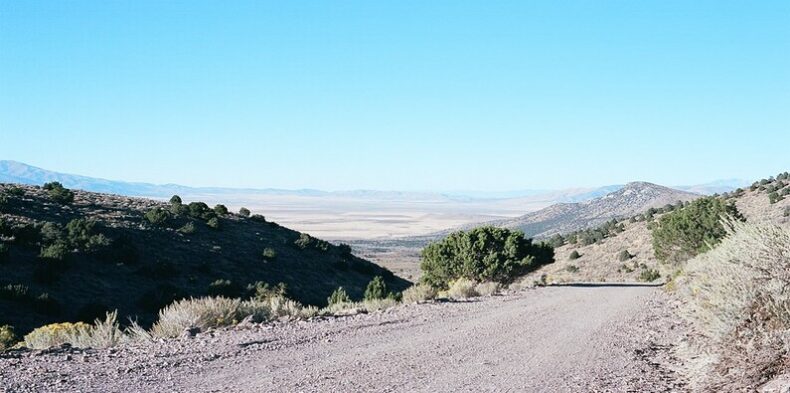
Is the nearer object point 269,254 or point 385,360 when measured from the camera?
point 385,360

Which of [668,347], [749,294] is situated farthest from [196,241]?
[749,294]

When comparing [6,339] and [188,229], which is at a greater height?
[188,229]

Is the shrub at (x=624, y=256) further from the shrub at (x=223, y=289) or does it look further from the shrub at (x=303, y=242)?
the shrub at (x=223, y=289)

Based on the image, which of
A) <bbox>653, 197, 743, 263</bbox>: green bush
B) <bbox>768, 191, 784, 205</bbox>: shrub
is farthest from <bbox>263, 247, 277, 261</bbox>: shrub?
<bbox>768, 191, 784, 205</bbox>: shrub

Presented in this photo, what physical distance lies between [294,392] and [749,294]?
5215mm

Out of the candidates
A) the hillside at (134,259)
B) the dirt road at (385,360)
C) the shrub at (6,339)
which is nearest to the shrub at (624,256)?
the hillside at (134,259)

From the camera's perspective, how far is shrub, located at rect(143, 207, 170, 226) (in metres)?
37.0

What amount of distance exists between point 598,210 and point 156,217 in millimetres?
97798

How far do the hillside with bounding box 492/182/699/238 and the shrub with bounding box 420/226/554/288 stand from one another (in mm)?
74146

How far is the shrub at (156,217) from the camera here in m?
37.0

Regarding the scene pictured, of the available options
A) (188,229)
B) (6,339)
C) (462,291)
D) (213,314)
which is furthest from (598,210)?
(6,339)

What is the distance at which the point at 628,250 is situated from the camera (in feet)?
161

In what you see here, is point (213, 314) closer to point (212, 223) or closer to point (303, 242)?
point (212, 223)

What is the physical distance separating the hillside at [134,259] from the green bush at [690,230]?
16.3 metres
